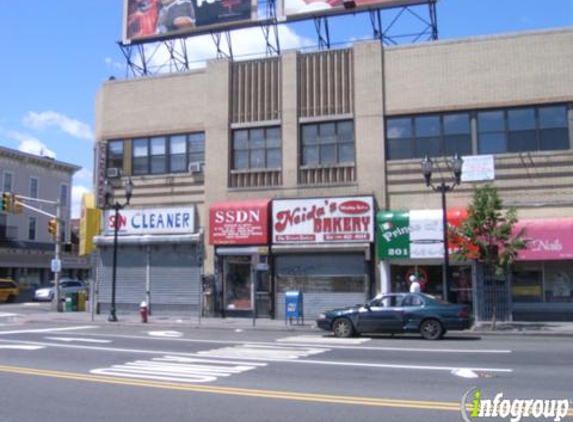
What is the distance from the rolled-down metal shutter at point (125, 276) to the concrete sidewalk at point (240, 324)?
687mm

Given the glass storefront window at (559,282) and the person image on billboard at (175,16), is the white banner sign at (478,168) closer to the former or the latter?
the glass storefront window at (559,282)

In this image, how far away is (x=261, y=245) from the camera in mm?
26453

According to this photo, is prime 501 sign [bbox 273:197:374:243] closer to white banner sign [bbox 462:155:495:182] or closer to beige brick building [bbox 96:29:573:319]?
beige brick building [bbox 96:29:573:319]

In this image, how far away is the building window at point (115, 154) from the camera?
1193 inches

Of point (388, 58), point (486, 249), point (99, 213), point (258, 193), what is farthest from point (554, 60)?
point (99, 213)

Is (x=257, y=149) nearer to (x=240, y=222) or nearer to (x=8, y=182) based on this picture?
(x=240, y=222)

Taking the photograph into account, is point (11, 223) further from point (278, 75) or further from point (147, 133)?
point (278, 75)

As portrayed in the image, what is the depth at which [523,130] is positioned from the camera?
2431 centimetres

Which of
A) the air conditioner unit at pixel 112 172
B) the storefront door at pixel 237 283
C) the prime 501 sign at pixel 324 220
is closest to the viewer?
the prime 501 sign at pixel 324 220

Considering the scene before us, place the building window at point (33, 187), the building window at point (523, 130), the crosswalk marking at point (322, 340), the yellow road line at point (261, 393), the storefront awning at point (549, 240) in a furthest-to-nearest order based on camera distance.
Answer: the building window at point (33, 187), the building window at point (523, 130), the storefront awning at point (549, 240), the crosswalk marking at point (322, 340), the yellow road line at point (261, 393)

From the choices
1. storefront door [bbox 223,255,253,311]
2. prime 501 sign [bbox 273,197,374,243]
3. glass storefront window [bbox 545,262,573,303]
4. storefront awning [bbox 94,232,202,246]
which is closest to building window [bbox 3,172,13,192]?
storefront awning [bbox 94,232,202,246]

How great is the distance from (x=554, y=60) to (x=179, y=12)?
17.6 m

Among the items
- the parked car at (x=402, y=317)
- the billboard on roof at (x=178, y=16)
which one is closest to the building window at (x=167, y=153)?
the billboard on roof at (x=178, y=16)

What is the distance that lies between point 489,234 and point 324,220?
7.07 metres
